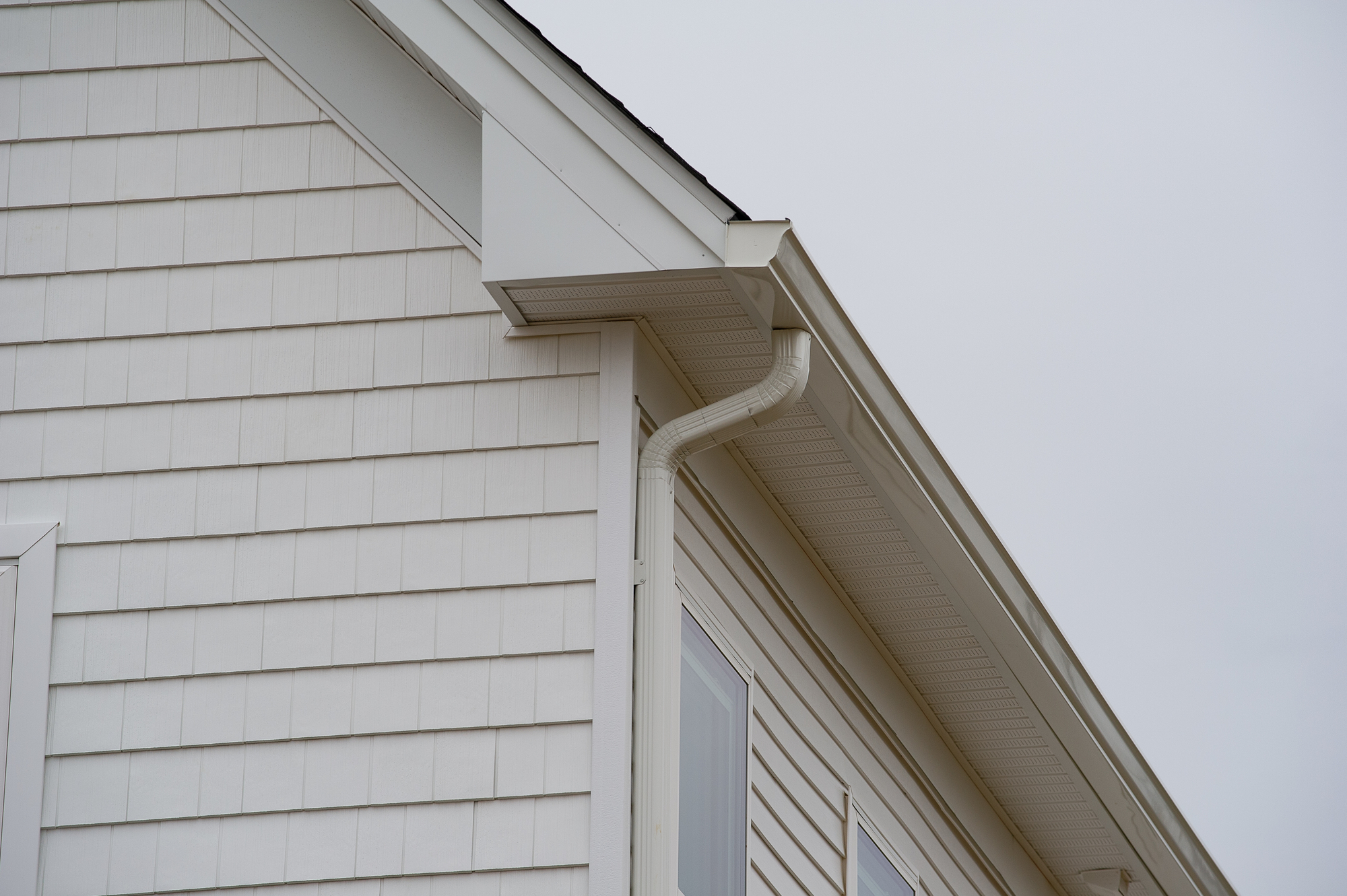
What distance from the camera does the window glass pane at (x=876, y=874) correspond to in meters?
6.43

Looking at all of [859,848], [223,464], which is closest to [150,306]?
[223,464]

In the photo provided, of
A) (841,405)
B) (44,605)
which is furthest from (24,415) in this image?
(841,405)

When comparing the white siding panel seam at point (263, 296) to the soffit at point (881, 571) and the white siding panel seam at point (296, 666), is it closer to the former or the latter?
the soffit at point (881, 571)

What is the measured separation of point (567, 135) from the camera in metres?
4.66

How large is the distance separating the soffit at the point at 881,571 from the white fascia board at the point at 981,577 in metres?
0.08

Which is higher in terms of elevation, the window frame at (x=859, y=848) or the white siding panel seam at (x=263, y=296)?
the white siding panel seam at (x=263, y=296)

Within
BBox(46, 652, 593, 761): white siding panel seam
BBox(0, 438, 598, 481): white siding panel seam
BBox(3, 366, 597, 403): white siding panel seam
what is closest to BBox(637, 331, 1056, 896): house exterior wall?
BBox(3, 366, 597, 403): white siding panel seam

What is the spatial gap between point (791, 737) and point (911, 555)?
0.92m

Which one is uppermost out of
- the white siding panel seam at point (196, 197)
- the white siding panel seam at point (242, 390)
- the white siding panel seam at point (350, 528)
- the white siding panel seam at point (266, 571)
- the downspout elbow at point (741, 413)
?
the white siding panel seam at point (196, 197)

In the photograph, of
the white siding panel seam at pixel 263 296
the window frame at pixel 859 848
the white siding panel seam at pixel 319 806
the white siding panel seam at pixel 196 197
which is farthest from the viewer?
the window frame at pixel 859 848

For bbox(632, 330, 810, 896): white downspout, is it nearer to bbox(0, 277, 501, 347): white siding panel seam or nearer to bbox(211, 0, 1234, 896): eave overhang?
bbox(211, 0, 1234, 896): eave overhang

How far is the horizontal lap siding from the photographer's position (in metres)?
5.43

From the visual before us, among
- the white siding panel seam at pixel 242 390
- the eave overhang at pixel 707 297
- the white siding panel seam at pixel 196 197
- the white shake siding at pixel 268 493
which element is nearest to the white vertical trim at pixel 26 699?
the white shake siding at pixel 268 493

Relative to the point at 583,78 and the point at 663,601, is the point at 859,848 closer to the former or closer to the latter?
the point at 663,601
